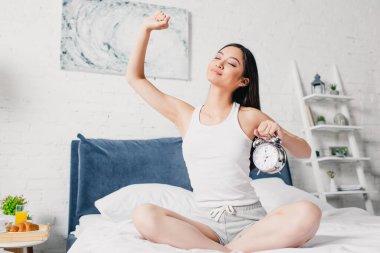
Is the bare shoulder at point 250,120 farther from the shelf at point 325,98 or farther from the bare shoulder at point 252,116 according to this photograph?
the shelf at point 325,98

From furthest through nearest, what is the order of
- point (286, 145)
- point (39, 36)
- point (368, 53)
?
point (368, 53) < point (39, 36) < point (286, 145)

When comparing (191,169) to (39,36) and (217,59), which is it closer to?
(217,59)

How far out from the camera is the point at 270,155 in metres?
1.47

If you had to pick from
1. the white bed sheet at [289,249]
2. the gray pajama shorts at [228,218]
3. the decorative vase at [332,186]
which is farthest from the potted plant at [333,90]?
the gray pajama shorts at [228,218]

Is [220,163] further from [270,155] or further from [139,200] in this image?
[139,200]

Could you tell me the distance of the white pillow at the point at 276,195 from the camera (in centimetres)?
244

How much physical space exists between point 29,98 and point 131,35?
33.4 inches

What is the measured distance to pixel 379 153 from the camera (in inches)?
147

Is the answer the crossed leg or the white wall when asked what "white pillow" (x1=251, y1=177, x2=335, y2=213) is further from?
the crossed leg

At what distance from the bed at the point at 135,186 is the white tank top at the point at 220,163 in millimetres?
386

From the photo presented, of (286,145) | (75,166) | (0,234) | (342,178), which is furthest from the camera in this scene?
(342,178)

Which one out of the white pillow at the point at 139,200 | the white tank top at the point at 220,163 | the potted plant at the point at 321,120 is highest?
the potted plant at the point at 321,120

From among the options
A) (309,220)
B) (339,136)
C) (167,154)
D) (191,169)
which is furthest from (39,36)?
(339,136)

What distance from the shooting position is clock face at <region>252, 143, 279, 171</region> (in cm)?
146
